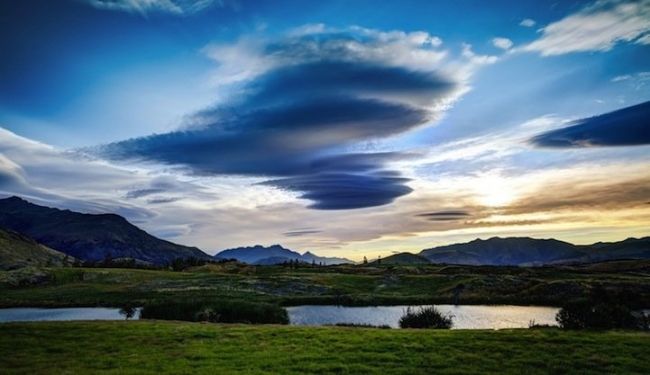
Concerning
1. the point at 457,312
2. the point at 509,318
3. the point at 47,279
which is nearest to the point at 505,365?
the point at 509,318

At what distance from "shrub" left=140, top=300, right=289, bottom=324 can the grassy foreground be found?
13860 millimetres

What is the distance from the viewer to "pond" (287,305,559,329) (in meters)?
55.4

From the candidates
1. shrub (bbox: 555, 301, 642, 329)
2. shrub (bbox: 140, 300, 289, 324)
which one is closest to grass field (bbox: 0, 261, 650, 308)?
shrub (bbox: 140, 300, 289, 324)

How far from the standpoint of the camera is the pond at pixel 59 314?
63972 mm

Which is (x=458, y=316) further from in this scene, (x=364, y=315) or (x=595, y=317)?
(x=595, y=317)

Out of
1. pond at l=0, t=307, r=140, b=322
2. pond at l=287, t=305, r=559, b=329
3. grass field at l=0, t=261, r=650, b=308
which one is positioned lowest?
pond at l=287, t=305, r=559, b=329

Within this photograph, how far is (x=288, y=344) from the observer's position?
96.2 ft

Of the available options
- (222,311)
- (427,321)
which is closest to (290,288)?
(222,311)

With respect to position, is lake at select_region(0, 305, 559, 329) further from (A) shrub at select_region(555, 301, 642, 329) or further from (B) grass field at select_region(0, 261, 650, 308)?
(A) shrub at select_region(555, 301, 642, 329)

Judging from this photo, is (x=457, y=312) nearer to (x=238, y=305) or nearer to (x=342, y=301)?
(x=342, y=301)

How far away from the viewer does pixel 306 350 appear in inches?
1077

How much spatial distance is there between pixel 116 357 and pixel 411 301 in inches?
2642

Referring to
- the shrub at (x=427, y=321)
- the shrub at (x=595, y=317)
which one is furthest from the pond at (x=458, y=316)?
the shrub at (x=595, y=317)

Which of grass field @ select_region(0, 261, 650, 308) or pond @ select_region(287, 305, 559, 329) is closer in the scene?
pond @ select_region(287, 305, 559, 329)
